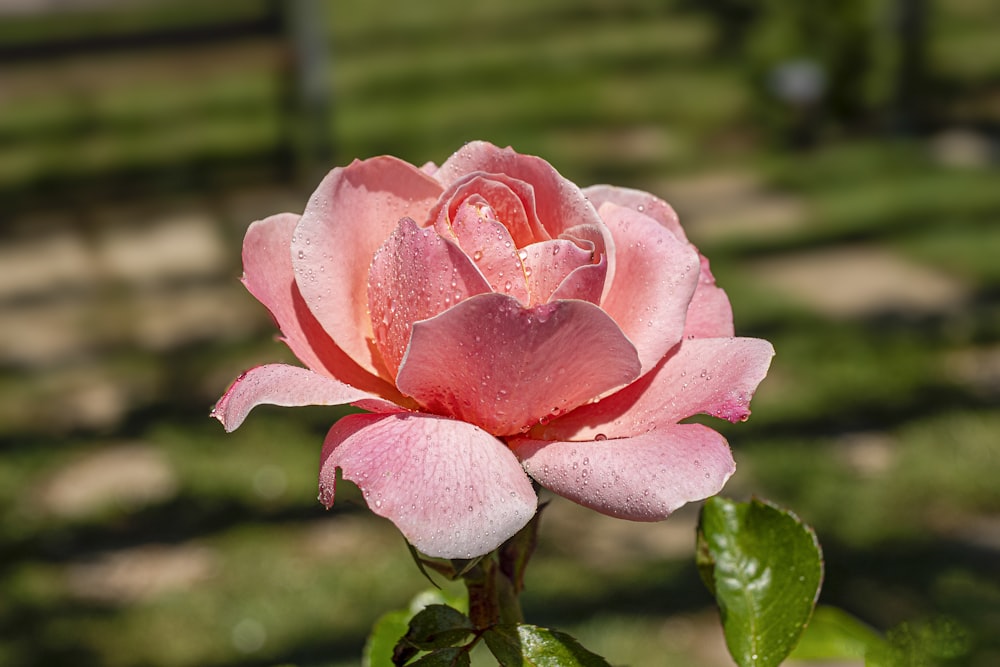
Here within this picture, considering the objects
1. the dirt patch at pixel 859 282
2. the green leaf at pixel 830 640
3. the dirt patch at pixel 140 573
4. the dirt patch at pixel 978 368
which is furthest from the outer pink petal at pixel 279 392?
the dirt patch at pixel 859 282

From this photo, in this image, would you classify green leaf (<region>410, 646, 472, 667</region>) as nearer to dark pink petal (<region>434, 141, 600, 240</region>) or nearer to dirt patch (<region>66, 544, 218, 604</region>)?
dark pink petal (<region>434, 141, 600, 240</region>)

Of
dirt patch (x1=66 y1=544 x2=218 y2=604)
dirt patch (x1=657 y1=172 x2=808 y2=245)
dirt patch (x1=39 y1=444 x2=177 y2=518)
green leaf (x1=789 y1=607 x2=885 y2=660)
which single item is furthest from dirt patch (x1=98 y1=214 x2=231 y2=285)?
green leaf (x1=789 y1=607 x2=885 y2=660)

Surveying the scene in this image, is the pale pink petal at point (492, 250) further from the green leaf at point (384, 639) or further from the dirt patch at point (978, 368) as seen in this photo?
the dirt patch at point (978, 368)

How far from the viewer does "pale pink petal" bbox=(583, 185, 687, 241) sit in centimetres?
56

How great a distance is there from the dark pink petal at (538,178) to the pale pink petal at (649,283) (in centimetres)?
3

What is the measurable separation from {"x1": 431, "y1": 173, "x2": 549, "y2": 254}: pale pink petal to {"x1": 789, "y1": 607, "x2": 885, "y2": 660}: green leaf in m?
0.32

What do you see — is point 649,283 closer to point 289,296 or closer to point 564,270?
point 564,270

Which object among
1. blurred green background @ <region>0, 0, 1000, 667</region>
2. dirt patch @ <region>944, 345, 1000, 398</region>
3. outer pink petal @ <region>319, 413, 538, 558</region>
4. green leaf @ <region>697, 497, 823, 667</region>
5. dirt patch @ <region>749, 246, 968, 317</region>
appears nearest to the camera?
outer pink petal @ <region>319, 413, 538, 558</region>

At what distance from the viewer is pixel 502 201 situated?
52cm

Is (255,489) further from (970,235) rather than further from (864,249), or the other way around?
(970,235)

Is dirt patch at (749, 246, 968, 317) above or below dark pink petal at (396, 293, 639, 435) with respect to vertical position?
below

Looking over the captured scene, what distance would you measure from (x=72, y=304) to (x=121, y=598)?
→ 1532 mm

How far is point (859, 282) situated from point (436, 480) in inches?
127

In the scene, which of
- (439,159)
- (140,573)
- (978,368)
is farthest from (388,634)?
(439,159)
